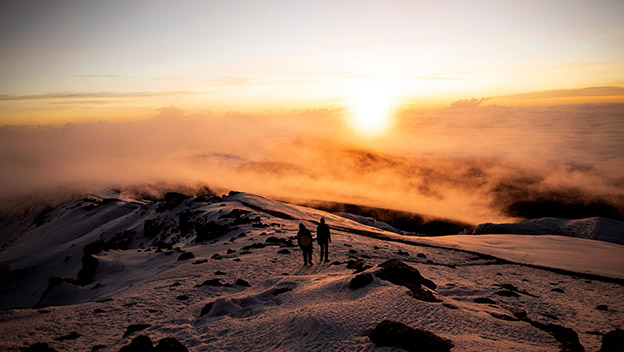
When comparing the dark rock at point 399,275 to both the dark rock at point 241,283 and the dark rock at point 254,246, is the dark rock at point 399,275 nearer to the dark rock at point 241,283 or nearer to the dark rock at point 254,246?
the dark rock at point 241,283

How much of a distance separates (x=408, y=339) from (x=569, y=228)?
8252 cm

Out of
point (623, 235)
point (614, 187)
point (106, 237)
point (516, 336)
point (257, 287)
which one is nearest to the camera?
point (516, 336)

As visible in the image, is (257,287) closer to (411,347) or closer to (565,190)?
(411,347)

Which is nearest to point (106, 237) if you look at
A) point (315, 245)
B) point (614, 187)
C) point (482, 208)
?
point (315, 245)

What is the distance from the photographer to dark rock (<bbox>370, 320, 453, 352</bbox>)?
6682 millimetres

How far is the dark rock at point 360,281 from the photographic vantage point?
1084 centimetres

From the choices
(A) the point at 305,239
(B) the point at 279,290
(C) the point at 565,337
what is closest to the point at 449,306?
(C) the point at 565,337

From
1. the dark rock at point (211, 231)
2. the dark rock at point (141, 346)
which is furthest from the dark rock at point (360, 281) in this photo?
the dark rock at point (211, 231)

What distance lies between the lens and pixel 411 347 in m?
6.71

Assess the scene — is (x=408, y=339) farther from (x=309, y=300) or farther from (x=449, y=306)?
(x=309, y=300)

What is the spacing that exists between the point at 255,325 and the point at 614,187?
17257 centimetres

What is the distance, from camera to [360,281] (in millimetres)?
10914

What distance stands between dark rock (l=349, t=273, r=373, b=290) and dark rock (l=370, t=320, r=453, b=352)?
3.49 meters

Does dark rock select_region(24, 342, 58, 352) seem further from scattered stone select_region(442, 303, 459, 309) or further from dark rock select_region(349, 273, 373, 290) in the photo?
scattered stone select_region(442, 303, 459, 309)
